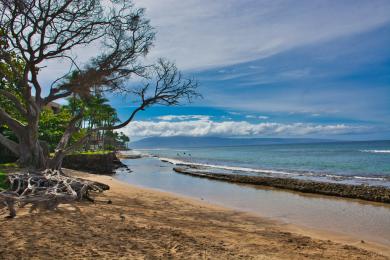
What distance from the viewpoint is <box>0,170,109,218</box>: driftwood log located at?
29.3 feet

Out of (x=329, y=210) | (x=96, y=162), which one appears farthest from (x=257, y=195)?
(x=96, y=162)

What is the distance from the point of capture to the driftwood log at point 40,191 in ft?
29.3

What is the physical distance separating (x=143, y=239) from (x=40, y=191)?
458 cm

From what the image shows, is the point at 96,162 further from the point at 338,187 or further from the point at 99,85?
the point at 338,187

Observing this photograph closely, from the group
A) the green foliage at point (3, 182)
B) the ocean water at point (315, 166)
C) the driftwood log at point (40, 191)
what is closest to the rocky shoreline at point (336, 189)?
the ocean water at point (315, 166)

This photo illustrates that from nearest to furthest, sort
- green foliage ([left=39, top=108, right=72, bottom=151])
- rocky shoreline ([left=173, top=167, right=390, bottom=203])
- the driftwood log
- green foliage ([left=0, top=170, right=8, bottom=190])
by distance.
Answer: the driftwood log → green foliage ([left=0, top=170, right=8, bottom=190]) → rocky shoreline ([left=173, top=167, right=390, bottom=203]) → green foliage ([left=39, top=108, right=72, bottom=151])

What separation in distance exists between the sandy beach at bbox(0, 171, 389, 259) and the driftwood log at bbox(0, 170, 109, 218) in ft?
1.13

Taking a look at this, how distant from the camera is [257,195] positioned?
61.4 feet

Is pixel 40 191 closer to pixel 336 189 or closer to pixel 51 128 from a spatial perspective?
pixel 336 189

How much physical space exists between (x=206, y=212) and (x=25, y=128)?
807cm

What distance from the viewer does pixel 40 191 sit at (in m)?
9.92

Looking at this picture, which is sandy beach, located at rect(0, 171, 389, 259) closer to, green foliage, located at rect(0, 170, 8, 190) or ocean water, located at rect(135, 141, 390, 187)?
green foliage, located at rect(0, 170, 8, 190)

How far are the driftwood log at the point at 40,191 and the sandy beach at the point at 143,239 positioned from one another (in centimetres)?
34

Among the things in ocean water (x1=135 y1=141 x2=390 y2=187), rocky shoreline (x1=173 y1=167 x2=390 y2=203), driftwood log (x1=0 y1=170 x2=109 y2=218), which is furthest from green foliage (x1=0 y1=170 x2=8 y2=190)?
ocean water (x1=135 y1=141 x2=390 y2=187)
